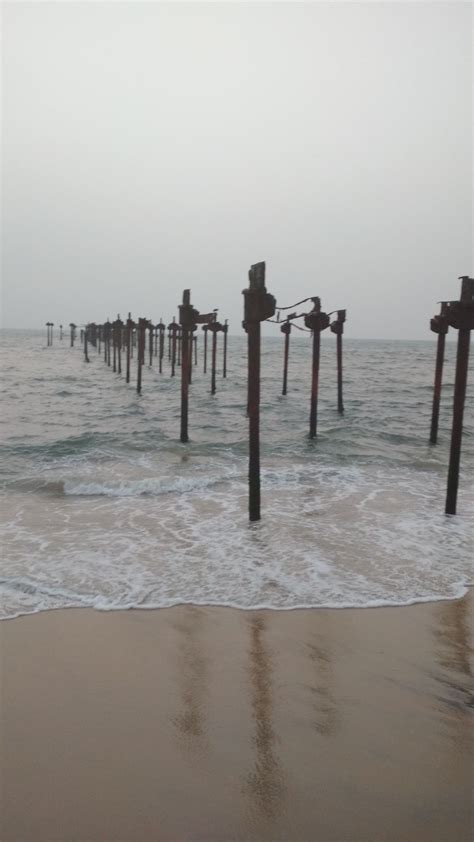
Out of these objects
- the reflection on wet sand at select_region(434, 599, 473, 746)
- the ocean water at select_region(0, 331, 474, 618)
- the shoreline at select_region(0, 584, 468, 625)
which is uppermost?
the reflection on wet sand at select_region(434, 599, 473, 746)

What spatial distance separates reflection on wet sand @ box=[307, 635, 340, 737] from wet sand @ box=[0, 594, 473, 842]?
0.04 feet

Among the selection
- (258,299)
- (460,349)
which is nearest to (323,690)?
(258,299)

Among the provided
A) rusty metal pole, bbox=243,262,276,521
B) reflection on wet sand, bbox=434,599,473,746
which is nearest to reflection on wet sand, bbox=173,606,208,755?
reflection on wet sand, bbox=434,599,473,746

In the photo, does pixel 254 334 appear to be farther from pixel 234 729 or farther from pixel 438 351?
pixel 438 351

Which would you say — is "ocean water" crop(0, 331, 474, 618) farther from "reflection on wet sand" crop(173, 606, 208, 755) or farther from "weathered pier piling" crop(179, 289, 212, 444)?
"weathered pier piling" crop(179, 289, 212, 444)

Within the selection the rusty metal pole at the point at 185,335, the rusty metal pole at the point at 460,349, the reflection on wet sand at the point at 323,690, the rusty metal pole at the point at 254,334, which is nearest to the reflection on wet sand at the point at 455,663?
the reflection on wet sand at the point at 323,690

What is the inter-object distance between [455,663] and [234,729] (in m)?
1.77

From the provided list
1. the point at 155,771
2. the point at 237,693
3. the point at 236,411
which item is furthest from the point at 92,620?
the point at 236,411

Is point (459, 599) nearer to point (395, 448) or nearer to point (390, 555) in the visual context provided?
point (390, 555)

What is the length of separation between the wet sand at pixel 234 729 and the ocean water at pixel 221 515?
27.7 inches

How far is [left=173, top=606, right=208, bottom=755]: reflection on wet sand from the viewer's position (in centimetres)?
311

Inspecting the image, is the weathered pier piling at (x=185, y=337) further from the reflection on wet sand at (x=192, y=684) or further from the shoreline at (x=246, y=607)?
the reflection on wet sand at (x=192, y=684)

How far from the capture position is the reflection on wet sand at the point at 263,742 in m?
2.67

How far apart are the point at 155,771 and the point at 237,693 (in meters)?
0.83
